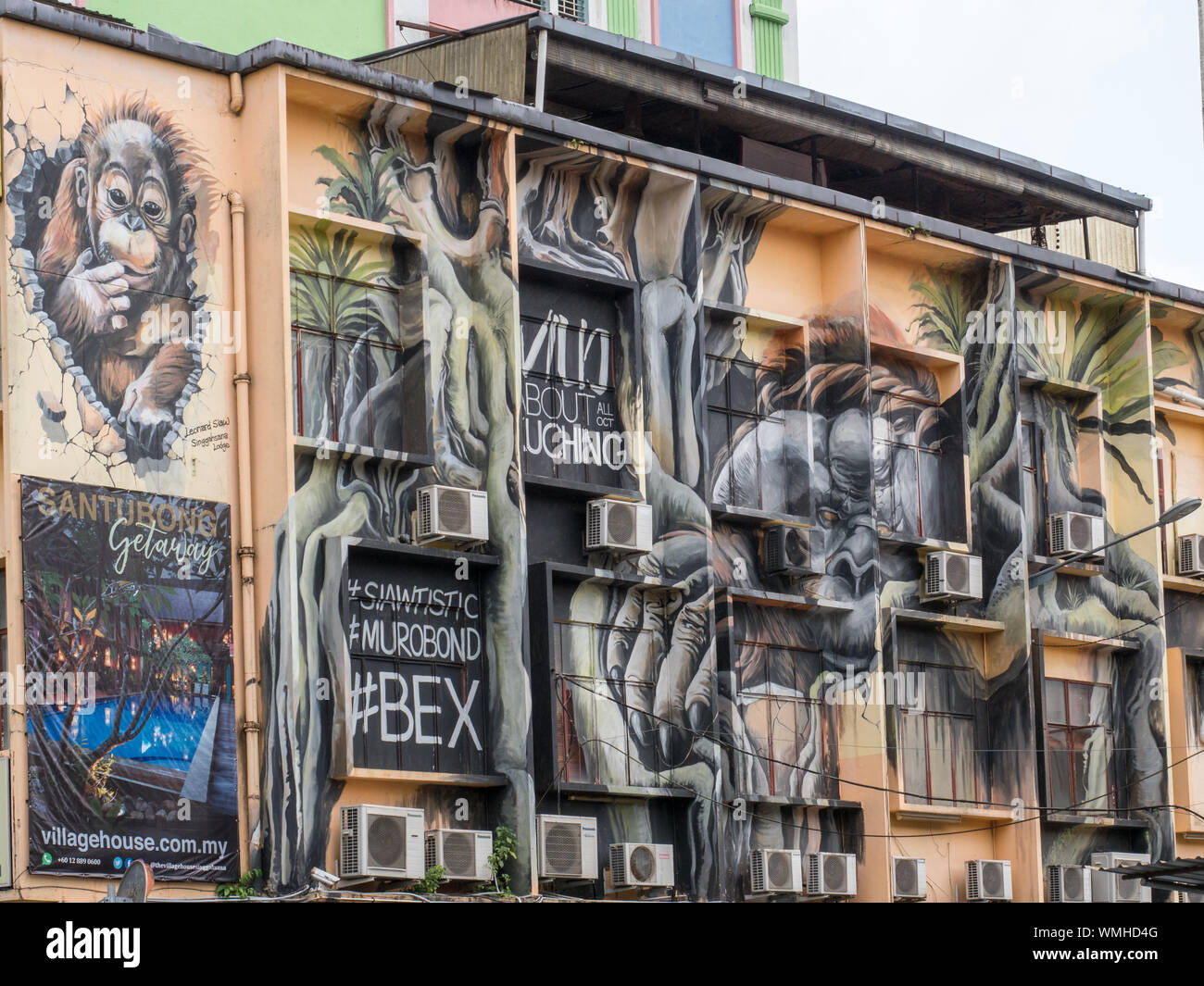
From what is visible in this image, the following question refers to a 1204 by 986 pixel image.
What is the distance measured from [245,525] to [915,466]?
10095 mm

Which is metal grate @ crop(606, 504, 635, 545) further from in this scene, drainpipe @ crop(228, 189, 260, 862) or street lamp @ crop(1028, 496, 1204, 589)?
street lamp @ crop(1028, 496, 1204, 589)

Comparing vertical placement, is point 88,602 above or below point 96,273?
below

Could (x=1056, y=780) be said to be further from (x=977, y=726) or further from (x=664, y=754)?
(x=664, y=754)

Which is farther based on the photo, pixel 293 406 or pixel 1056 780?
A: pixel 1056 780

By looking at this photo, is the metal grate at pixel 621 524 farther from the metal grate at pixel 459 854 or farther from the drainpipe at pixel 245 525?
the drainpipe at pixel 245 525

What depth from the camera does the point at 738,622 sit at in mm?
23156

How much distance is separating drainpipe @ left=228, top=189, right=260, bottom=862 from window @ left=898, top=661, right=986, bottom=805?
28.2 ft

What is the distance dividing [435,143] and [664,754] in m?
6.84

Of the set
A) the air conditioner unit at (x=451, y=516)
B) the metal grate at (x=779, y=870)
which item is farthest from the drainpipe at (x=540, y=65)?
the metal grate at (x=779, y=870)

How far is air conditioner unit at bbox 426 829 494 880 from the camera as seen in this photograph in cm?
1917

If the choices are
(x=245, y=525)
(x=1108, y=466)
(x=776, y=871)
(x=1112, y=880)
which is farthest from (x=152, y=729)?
(x=1108, y=466)

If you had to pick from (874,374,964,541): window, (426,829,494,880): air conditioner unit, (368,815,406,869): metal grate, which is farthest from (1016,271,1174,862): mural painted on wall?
(368,815,406,869): metal grate

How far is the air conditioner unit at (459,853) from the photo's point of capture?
62.9 ft
